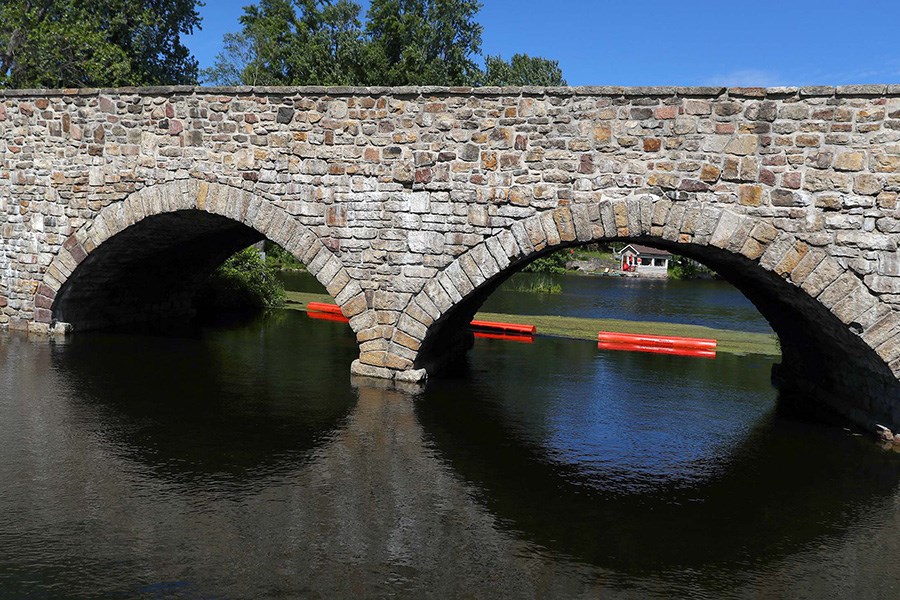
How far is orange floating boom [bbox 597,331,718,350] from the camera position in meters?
15.9

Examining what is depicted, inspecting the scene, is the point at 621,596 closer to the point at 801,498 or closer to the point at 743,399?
the point at 801,498

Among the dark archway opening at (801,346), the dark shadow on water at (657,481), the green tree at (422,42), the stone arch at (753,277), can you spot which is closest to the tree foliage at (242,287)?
the dark archway opening at (801,346)

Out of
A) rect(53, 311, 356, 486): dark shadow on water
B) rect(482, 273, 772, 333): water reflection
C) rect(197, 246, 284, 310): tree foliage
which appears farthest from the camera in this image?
rect(482, 273, 772, 333): water reflection

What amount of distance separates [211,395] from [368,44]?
31.8 m

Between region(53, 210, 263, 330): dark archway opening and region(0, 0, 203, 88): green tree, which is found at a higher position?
region(0, 0, 203, 88): green tree

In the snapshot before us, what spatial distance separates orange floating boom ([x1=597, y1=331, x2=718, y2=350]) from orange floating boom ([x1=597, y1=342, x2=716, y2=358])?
0.23 ft

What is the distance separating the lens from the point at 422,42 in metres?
39.1

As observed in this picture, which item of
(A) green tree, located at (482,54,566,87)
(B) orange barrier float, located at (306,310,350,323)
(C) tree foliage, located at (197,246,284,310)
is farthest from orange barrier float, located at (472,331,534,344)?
(A) green tree, located at (482,54,566,87)

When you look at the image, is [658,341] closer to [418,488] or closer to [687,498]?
[687,498]

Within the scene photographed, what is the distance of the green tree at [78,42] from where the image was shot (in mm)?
25281

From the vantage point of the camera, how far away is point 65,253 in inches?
493

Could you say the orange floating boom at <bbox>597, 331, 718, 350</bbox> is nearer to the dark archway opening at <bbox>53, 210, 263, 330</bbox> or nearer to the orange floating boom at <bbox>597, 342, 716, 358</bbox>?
the orange floating boom at <bbox>597, 342, 716, 358</bbox>

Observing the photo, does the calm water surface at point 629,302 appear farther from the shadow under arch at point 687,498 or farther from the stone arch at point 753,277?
the shadow under arch at point 687,498

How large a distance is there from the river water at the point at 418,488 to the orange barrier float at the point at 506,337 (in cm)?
437
